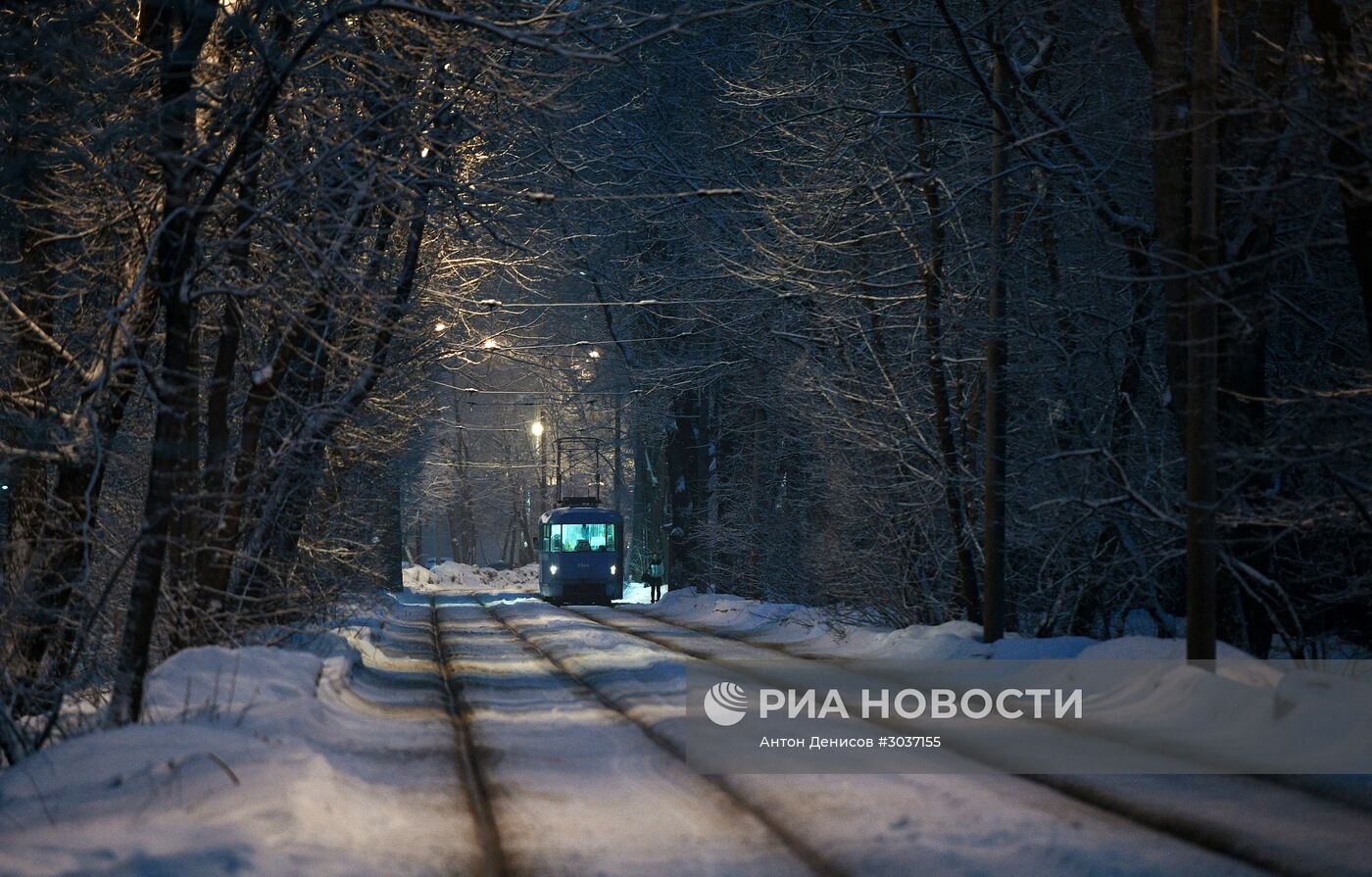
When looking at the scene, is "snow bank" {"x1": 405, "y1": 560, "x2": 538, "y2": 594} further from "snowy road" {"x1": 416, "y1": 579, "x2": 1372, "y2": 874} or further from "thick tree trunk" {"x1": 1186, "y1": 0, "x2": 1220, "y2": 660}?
"snowy road" {"x1": 416, "y1": 579, "x2": 1372, "y2": 874}

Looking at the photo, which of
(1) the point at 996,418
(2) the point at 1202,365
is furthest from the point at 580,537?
(2) the point at 1202,365

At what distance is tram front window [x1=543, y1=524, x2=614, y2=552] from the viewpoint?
49.6 m

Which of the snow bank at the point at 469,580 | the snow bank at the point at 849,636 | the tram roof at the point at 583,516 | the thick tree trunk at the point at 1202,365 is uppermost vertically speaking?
the thick tree trunk at the point at 1202,365

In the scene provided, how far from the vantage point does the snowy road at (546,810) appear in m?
7.63

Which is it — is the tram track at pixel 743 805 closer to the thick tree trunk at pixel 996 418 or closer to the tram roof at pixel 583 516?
the thick tree trunk at pixel 996 418

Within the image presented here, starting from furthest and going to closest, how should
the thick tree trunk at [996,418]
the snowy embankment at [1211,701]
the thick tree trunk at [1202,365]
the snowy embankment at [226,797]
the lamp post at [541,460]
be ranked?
the lamp post at [541,460] < the thick tree trunk at [996,418] < the thick tree trunk at [1202,365] < the snowy embankment at [1211,701] < the snowy embankment at [226,797]

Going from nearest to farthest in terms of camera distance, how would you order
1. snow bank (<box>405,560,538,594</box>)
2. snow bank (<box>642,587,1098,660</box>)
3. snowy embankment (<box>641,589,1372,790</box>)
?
snowy embankment (<box>641,589,1372,790</box>)
snow bank (<box>642,587,1098,660</box>)
snow bank (<box>405,560,538,594</box>)

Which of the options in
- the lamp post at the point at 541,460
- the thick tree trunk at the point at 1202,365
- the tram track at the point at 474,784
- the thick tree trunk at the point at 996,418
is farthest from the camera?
the lamp post at the point at 541,460

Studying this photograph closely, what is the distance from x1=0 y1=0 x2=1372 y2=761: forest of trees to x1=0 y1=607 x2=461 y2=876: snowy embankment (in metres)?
1.19

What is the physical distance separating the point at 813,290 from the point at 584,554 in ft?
90.7

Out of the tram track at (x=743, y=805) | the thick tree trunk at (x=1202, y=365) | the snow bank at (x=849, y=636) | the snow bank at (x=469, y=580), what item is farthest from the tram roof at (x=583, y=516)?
the thick tree trunk at (x=1202, y=365)

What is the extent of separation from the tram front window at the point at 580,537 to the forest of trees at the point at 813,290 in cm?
1610

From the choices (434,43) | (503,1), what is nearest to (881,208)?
(503,1)

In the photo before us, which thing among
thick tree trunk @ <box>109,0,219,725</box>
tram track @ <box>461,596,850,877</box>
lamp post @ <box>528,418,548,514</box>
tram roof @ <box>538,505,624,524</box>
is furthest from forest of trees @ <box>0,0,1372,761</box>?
lamp post @ <box>528,418,548,514</box>
